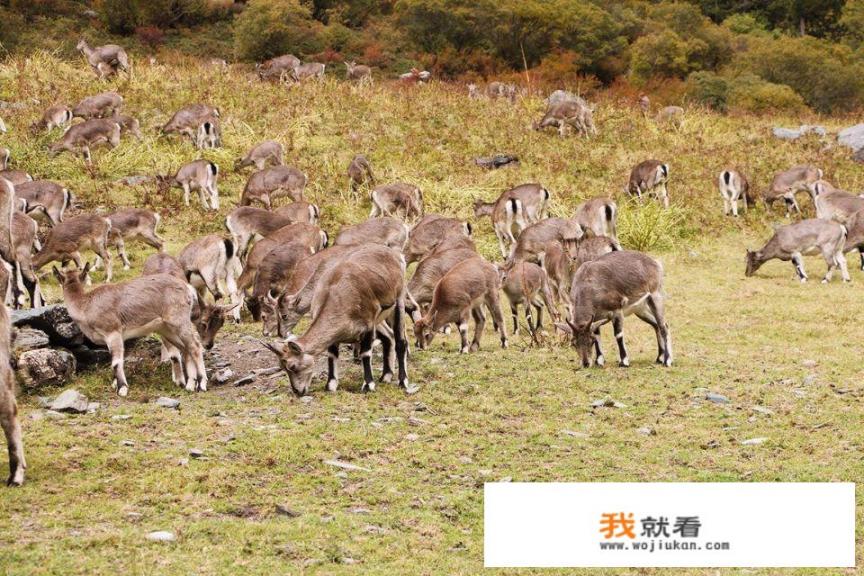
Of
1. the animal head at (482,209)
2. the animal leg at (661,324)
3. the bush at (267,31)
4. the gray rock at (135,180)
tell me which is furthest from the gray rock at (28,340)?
the bush at (267,31)

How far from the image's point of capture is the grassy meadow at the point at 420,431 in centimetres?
764

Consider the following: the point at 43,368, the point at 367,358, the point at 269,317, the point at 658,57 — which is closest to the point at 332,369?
the point at 367,358

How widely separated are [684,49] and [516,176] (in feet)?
97.4

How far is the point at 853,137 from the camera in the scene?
30.0m

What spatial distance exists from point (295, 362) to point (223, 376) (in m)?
1.63

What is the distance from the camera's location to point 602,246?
1769 cm

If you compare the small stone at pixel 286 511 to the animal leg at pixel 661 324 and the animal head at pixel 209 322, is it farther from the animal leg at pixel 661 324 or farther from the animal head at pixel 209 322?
the animal leg at pixel 661 324

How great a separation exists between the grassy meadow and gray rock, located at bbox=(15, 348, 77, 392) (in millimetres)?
195

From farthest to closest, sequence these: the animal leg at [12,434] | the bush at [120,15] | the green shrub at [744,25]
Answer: the green shrub at [744,25] < the bush at [120,15] < the animal leg at [12,434]

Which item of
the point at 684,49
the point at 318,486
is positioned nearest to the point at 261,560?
the point at 318,486

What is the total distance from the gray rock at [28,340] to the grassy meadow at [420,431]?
64cm

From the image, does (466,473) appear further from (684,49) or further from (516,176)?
(684,49)

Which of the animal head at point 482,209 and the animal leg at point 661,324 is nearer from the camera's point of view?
the animal leg at point 661,324

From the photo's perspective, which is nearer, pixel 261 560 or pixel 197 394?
pixel 261 560
